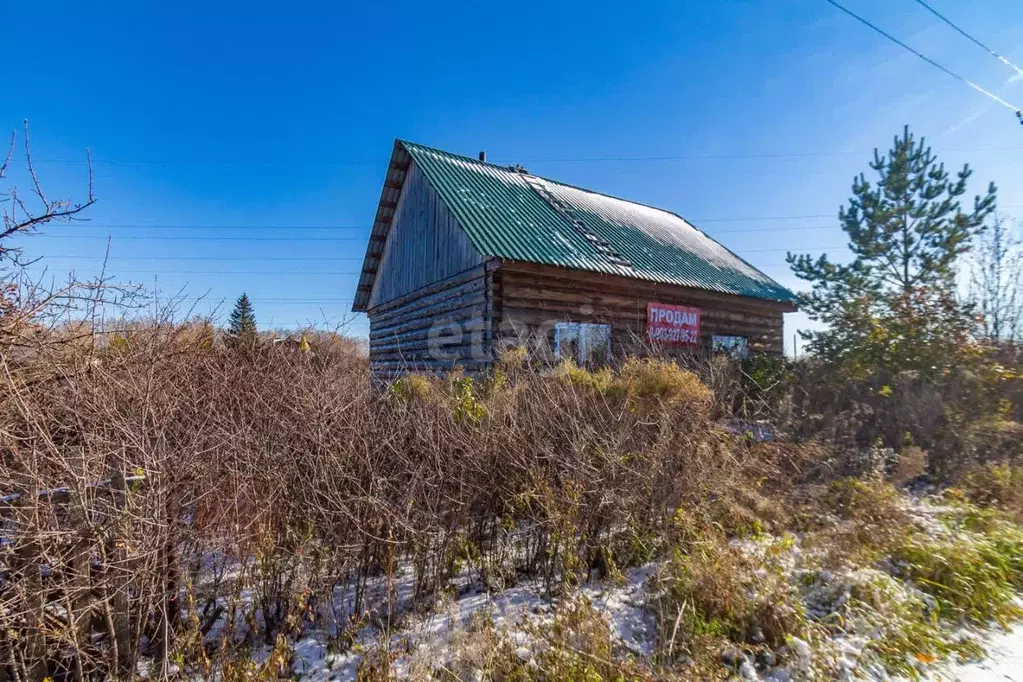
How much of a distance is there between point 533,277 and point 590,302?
154 centimetres

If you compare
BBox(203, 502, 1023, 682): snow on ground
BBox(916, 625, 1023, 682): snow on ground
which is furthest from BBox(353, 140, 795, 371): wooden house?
BBox(916, 625, 1023, 682): snow on ground

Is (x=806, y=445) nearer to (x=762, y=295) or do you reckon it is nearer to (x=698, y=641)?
(x=698, y=641)

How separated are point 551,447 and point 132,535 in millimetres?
2658

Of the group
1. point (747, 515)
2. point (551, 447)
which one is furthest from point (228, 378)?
point (747, 515)

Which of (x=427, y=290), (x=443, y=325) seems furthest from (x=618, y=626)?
(x=427, y=290)

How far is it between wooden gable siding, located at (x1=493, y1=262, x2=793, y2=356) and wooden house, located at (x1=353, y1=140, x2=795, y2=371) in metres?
0.03

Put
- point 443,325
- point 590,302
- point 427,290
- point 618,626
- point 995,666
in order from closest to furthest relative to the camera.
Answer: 1. point 995,666
2. point 618,626
3. point 590,302
4. point 443,325
5. point 427,290

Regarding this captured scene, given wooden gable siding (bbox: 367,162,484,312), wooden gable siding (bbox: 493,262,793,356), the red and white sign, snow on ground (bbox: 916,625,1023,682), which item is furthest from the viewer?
the red and white sign

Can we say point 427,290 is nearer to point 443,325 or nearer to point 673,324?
point 443,325

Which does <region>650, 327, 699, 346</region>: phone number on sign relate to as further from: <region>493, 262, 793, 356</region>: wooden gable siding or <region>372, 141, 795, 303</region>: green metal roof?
<region>372, 141, 795, 303</region>: green metal roof

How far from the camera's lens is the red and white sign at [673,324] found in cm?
1159

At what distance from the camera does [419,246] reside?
13297 mm

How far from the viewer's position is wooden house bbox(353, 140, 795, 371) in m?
10.1

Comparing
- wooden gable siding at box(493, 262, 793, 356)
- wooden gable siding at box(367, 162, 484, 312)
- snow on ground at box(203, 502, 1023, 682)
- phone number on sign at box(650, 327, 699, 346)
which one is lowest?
snow on ground at box(203, 502, 1023, 682)
